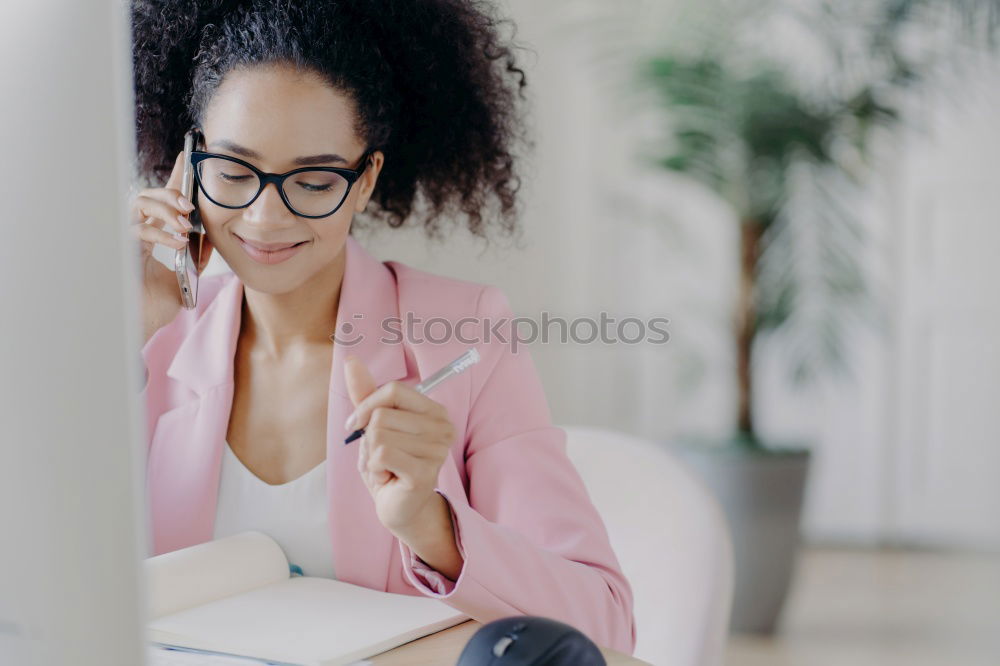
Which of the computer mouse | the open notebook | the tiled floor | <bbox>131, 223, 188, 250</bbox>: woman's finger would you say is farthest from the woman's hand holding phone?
the tiled floor

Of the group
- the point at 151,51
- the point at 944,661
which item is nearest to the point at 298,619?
the point at 151,51

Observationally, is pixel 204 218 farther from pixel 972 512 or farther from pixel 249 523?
pixel 972 512

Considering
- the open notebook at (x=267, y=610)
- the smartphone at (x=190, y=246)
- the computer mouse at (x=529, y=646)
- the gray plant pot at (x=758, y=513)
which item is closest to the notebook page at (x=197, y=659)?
the open notebook at (x=267, y=610)

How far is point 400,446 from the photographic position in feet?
2.10

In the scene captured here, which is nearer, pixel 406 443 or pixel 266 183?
pixel 406 443

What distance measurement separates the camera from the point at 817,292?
2475 mm

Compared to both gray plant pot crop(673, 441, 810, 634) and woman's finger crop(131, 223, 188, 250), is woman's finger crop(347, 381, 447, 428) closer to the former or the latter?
woman's finger crop(131, 223, 188, 250)

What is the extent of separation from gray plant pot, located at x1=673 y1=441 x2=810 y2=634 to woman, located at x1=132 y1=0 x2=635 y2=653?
149 cm

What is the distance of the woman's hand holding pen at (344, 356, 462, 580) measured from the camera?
2.07 ft

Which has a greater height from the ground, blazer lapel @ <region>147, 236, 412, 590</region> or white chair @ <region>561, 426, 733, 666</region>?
blazer lapel @ <region>147, 236, 412, 590</region>

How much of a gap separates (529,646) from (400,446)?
16 cm

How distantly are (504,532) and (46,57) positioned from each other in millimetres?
478

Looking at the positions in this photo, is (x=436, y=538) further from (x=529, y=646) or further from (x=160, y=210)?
(x=160, y=210)

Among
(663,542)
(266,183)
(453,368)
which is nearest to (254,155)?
(266,183)
